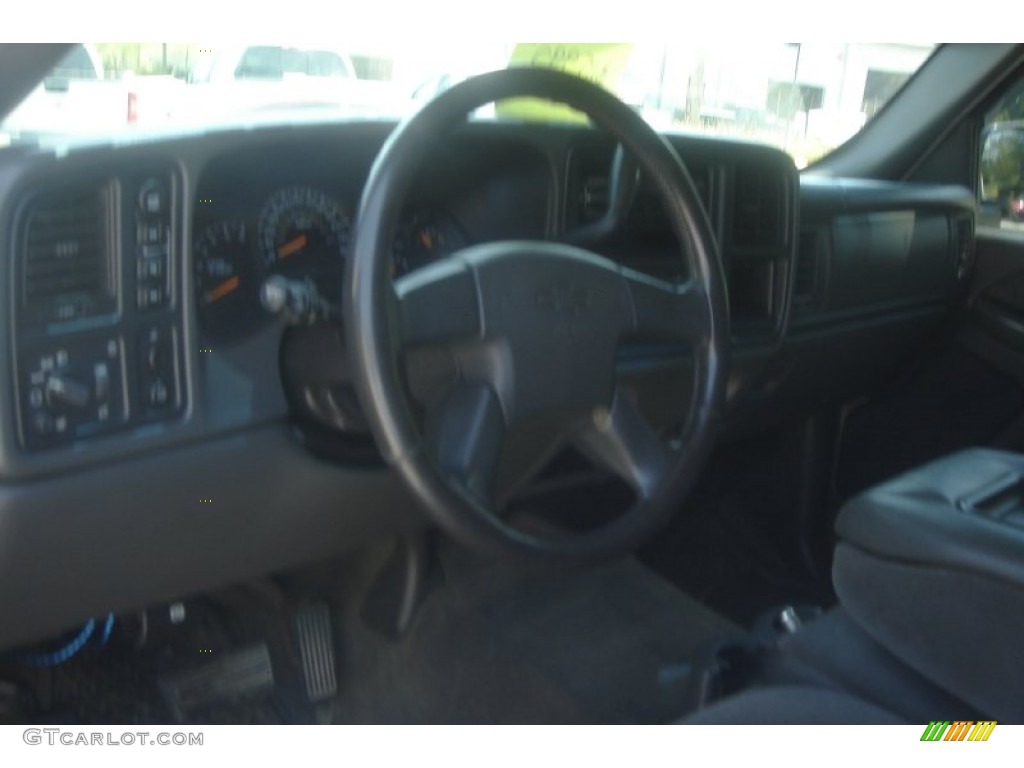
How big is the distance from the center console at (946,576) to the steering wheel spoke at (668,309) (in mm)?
359

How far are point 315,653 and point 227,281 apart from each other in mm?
775

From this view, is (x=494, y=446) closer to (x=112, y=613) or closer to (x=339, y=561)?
(x=112, y=613)

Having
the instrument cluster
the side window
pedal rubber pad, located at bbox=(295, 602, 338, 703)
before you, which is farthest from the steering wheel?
the side window

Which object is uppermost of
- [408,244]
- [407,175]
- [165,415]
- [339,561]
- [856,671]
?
[407,175]

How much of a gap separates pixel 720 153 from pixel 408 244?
0.61 metres

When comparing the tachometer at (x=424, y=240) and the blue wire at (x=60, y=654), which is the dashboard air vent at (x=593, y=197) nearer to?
the tachometer at (x=424, y=240)

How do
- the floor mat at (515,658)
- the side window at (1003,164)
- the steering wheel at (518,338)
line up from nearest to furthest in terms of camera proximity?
the steering wheel at (518,338), the floor mat at (515,658), the side window at (1003,164)

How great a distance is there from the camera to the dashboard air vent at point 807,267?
2098 mm

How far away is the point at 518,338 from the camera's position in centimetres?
121

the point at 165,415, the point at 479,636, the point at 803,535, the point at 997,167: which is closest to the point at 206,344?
the point at 165,415

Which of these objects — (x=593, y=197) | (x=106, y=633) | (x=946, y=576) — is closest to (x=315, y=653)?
(x=106, y=633)

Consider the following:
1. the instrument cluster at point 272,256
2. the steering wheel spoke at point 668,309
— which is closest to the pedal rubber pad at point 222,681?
the instrument cluster at point 272,256

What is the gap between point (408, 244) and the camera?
1.53 meters
